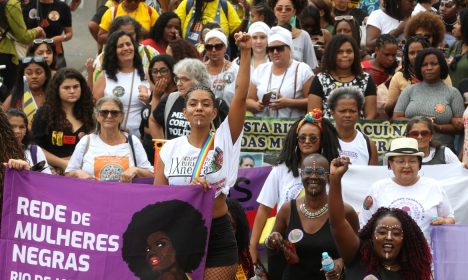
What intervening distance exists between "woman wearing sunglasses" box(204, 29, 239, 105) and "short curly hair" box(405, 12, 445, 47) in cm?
204

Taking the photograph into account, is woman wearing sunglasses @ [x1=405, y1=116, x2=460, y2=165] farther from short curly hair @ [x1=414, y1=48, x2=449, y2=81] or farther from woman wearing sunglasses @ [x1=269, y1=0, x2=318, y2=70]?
woman wearing sunglasses @ [x1=269, y1=0, x2=318, y2=70]

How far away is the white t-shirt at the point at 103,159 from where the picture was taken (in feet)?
36.9

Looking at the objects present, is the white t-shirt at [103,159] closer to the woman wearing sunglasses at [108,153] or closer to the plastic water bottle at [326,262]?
the woman wearing sunglasses at [108,153]

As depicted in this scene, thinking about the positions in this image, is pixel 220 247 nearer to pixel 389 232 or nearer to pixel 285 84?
pixel 389 232

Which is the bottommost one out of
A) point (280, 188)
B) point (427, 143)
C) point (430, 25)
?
point (280, 188)

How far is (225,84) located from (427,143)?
2709 millimetres

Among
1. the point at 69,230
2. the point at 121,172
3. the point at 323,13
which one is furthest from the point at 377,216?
the point at 323,13

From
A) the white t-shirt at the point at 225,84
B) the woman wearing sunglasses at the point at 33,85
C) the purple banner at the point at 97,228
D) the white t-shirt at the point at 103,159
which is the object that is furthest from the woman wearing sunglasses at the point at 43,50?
the purple banner at the point at 97,228

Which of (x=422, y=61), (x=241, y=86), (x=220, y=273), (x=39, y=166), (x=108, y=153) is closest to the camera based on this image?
(x=241, y=86)

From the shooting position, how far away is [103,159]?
11.3 metres

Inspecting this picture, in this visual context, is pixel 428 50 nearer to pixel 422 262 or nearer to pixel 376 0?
pixel 422 262

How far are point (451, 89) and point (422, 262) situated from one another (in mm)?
3962

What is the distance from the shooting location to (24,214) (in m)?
9.38

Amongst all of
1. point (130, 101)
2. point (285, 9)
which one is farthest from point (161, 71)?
point (285, 9)
